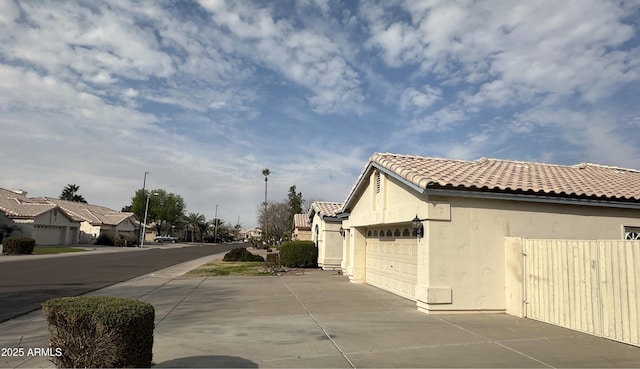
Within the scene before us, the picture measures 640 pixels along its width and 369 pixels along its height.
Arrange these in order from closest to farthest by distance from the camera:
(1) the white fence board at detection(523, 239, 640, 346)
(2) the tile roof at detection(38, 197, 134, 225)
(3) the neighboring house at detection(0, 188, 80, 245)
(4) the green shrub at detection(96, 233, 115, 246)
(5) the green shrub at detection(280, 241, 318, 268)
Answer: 1. (1) the white fence board at detection(523, 239, 640, 346)
2. (5) the green shrub at detection(280, 241, 318, 268)
3. (3) the neighboring house at detection(0, 188, 80, 245)
4. (4) the green shrub at detection(96, 233, 115, 246)
5. (2) the tile roof at detection(38, 197, 134, 225)

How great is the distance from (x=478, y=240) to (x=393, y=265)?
401cm

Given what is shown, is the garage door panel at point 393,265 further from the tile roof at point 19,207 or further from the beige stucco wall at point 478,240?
the tile roof at point 19,207

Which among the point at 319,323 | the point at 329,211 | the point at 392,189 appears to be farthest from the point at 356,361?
the point at 329,211

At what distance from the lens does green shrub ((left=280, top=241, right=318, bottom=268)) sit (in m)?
24.9

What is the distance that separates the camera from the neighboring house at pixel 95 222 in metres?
59.0

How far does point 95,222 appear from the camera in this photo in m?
59.8

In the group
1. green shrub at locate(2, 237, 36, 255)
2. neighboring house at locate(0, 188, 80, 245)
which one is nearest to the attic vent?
green shrub at locate(2, 237, 36, 255)

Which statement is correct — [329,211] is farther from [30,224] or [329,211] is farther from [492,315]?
[30,224]

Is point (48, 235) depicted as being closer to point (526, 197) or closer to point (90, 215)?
point (90, 215)

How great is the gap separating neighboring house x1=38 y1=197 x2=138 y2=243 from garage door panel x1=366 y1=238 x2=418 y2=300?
5106cm

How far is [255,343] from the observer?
7121 mm

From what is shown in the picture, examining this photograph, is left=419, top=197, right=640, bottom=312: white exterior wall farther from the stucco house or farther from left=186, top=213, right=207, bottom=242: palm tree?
left=186, top=213, right=207, bottom=242: palm tree

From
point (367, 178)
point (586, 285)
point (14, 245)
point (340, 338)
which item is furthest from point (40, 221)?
point (586, 285)

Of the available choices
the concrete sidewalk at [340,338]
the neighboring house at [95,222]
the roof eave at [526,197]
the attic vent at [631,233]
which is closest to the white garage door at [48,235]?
the neighboring house at [95,222]
